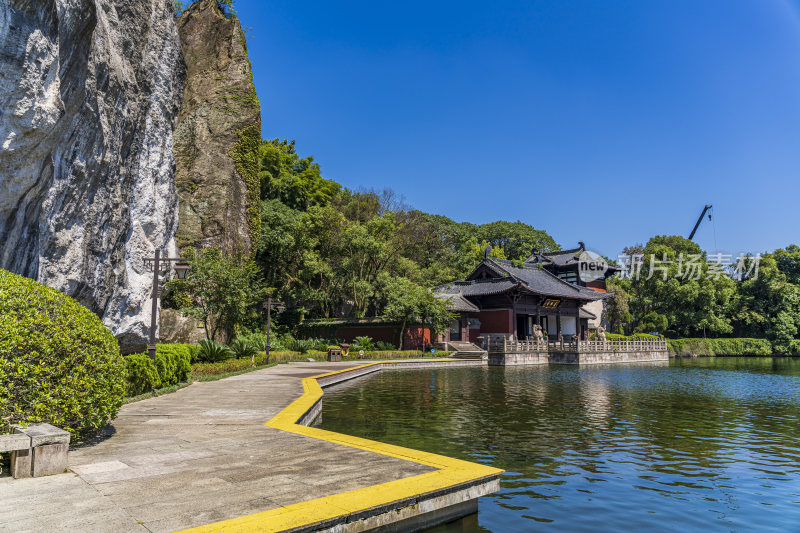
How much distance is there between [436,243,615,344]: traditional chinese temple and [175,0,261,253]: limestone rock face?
17.1 metres

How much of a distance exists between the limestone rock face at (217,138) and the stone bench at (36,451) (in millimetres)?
25193

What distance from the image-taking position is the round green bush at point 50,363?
545 centimetres

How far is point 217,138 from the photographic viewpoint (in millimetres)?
31375

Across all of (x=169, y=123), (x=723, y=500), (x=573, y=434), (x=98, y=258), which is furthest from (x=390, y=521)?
(x=169, y=123)

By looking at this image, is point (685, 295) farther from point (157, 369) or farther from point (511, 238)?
point (157, 369)

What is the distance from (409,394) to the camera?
55.2 feet

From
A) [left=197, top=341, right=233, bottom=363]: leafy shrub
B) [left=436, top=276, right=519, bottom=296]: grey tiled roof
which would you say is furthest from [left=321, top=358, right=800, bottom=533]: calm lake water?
[left=436, top=276, right=519, bottom=296]: grey tiled roof

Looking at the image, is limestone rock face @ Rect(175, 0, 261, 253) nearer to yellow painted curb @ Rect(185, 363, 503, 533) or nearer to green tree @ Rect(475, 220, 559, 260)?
yellow painted curb @ Rect(185, 363, 503, 533)

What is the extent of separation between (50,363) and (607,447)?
893cm

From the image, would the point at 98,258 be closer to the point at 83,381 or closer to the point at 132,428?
the point at 132,428

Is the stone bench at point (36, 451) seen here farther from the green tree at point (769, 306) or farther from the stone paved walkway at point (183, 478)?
the green tree at point (769, 306)

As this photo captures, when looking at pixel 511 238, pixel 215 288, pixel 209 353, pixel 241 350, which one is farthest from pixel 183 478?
pixel 511 238

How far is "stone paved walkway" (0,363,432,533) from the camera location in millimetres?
3834

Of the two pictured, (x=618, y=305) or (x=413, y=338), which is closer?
(x=413, y=338)
